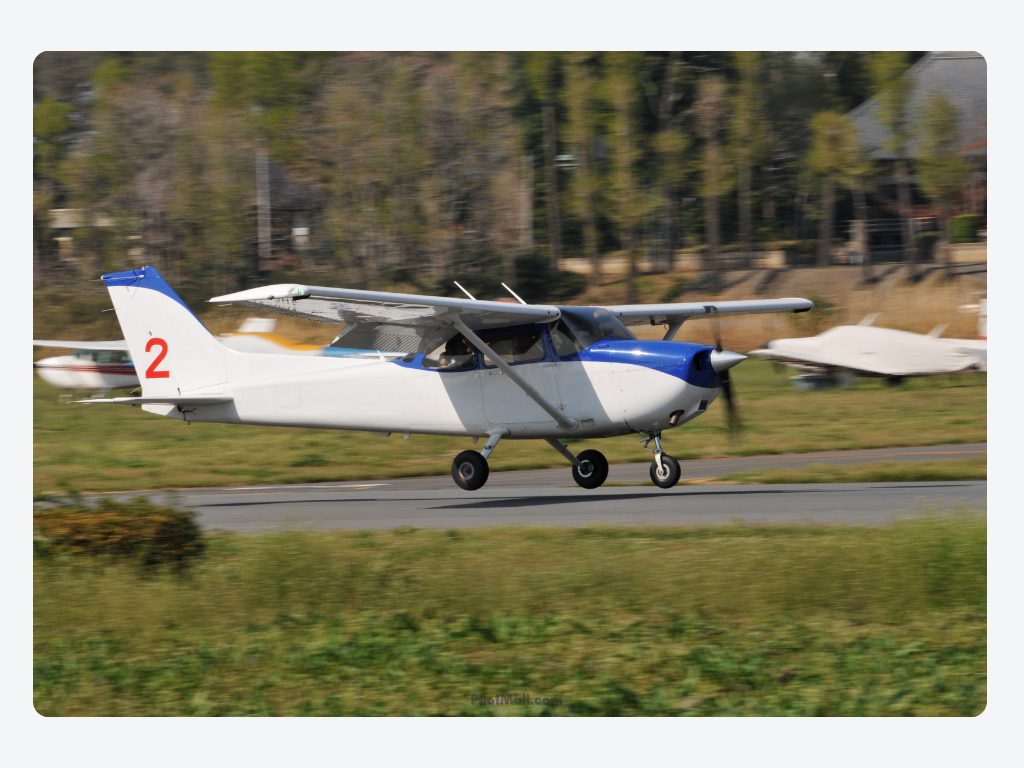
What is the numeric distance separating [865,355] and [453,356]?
362 inches

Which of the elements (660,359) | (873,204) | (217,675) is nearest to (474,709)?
(217,675)

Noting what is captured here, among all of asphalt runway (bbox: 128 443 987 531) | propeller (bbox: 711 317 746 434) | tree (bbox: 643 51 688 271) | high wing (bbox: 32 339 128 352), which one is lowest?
asphalt runway (bbox: 128 443 987 531)

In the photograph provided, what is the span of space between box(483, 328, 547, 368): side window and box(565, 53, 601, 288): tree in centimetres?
112

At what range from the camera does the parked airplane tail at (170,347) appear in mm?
11523

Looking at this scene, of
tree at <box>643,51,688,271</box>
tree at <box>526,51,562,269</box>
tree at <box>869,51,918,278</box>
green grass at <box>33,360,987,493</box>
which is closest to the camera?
Answer: tree at <box>526,51,562,269</box>

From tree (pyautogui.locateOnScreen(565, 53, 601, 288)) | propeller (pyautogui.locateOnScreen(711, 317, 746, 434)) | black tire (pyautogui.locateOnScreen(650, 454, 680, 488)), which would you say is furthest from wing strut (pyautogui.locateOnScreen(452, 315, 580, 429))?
propeller (pyautogui.locateOnScreen(711, 317, 746, 434))

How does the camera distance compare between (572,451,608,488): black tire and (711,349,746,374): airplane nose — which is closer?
(711,349,746,374): airplane nose

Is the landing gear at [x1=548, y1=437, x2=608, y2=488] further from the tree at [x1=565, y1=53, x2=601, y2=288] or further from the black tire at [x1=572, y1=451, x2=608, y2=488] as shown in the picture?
the tree at [x1=565, y1=53, x2=601, y2=288]

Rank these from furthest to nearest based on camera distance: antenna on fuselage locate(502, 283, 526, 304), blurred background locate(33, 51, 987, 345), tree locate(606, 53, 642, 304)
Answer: antenna on fuselage locate(502, 283, 526, 304) → tree locate(606, 53, 642, 304) → blurred background locate(33, 51, 987, 345)

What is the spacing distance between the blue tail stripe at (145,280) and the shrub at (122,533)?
3.64 metres

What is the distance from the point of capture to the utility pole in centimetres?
980

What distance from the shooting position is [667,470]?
10984 millimetres

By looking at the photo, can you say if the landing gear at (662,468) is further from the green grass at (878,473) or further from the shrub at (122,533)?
the shrub at (122,533)

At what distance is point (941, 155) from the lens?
26.4 ft
